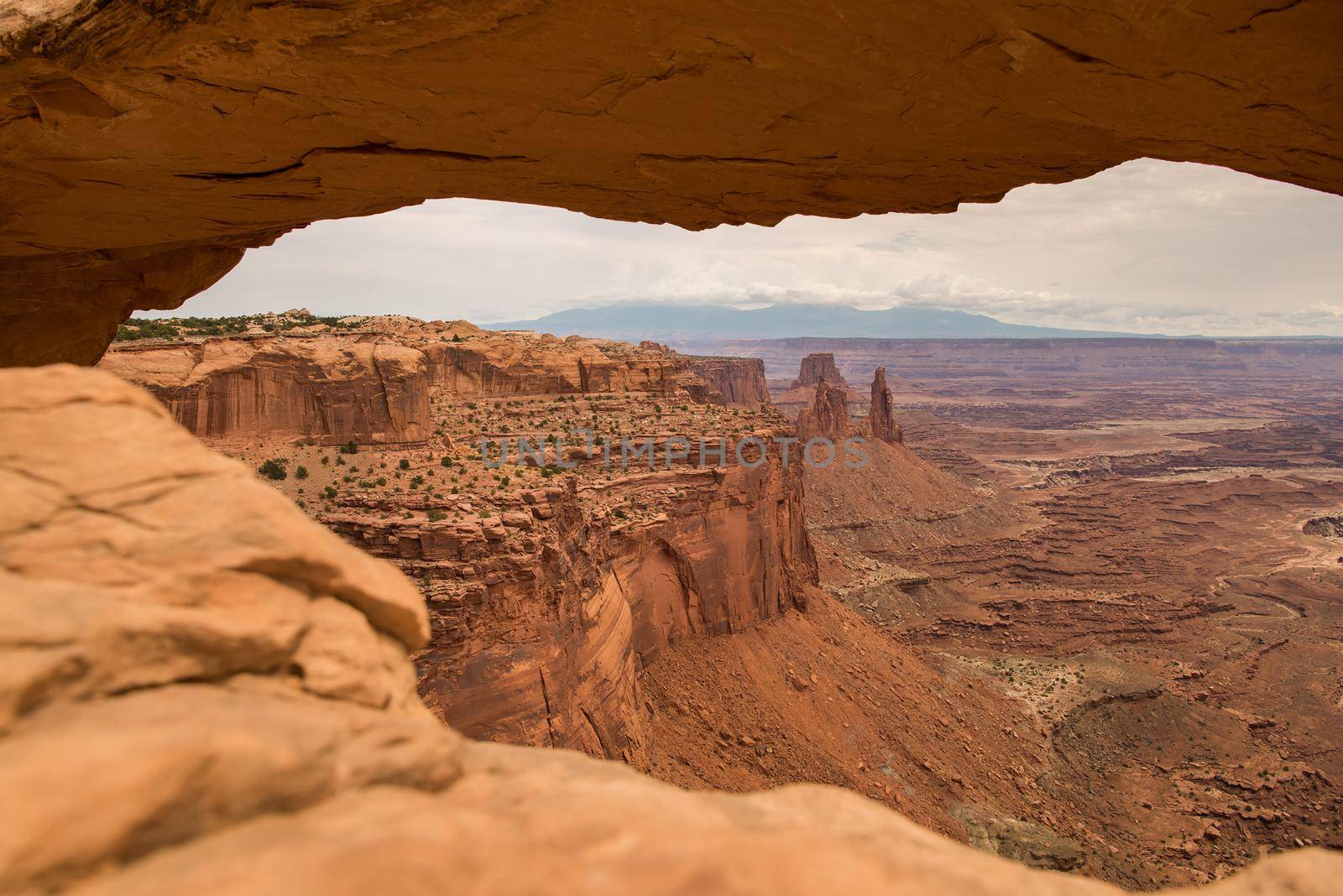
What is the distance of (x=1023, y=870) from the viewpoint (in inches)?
137

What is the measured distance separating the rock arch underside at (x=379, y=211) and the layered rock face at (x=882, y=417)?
73.4 m

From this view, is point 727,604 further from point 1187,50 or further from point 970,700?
point 1187,50

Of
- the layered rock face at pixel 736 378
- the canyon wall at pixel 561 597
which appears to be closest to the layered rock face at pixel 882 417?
the layered rock face at pixel 736 378

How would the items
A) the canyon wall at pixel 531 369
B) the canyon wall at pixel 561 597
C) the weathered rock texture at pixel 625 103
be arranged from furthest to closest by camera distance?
the canyon wall at pixel 531 369, the canyon wall at pixel 561 597, the weathered rock texture at pixel 625 103

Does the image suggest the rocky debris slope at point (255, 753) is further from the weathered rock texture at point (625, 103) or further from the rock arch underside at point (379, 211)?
the weathered rock texture at point (625, 103)

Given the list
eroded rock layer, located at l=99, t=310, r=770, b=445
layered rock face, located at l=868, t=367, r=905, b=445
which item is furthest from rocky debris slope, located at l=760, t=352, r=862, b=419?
eroded rock layer, located at l=99, t=310, r=770, b=445

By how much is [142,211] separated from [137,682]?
9651mm

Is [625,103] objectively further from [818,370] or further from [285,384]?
[818,370]

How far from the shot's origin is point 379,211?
11.5m

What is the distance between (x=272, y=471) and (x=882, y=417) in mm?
71962

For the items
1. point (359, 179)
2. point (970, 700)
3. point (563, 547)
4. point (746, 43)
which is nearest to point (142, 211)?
point (359, 179)

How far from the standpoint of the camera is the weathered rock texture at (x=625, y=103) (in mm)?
5961

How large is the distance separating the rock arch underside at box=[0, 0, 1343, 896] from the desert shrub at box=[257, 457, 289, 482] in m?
6.16

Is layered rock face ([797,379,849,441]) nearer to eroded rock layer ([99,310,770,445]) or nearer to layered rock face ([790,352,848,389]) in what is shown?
layered rock face ([790,352,848,389])
